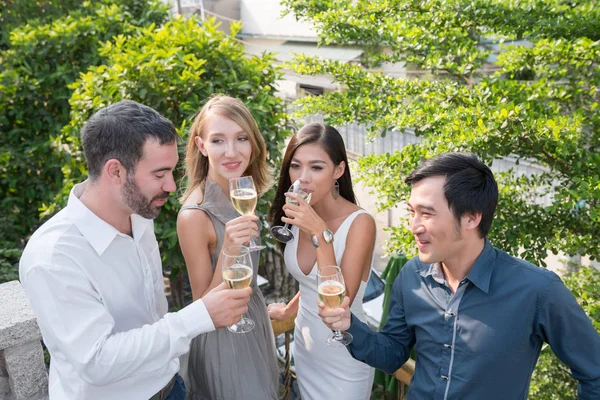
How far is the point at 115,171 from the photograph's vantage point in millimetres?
2039

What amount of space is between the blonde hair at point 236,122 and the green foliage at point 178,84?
0.99 meters

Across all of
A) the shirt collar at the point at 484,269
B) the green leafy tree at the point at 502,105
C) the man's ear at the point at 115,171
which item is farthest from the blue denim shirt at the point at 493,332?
the green leafy tree at the point at 502,105

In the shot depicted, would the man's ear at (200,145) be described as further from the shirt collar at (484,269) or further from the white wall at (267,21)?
the white wall at (267,21)

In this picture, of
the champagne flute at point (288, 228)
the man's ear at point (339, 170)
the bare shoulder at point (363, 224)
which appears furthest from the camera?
the man's ear at point (339, 170)

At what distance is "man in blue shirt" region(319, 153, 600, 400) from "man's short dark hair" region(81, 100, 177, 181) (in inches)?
37.1

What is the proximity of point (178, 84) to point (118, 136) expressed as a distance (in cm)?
216

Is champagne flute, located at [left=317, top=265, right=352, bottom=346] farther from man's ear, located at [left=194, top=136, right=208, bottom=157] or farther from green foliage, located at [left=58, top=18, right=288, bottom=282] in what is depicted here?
green foliage, located at [left=58, top=18, right=288, bottom=282]

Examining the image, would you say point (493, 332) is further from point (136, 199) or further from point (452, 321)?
point (136, 199)

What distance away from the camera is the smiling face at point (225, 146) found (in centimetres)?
270

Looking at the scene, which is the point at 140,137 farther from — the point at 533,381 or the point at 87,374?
the point at 533,381

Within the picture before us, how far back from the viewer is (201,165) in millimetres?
2895

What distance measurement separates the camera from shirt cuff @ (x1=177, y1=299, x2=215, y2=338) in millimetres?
1908

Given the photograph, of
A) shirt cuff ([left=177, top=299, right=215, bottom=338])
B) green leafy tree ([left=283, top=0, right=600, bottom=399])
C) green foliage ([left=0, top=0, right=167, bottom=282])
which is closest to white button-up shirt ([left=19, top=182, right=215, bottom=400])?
shirt cuff ([left=177, top=299, right=215, bottom=338])

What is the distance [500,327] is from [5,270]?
4.19 m
